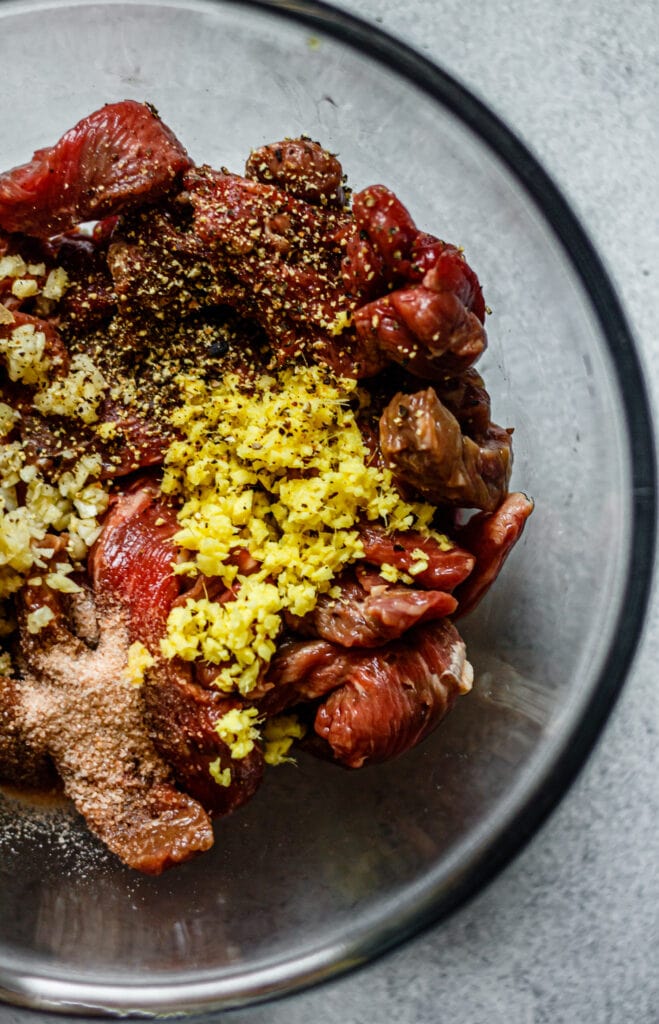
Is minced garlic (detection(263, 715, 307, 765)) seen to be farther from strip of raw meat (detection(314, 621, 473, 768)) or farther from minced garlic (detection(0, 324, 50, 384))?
minced garlic (detection(0, 324, 50, 384))

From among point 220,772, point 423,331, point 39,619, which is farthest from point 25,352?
point 220,772

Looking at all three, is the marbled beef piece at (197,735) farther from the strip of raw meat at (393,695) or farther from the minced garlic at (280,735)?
the strip of raw meat at (393,695)

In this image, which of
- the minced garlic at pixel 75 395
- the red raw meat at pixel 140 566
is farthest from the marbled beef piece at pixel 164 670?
the minced garlic at pixel 75 395

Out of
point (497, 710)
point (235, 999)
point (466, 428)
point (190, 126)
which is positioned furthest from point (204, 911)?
point (190, 126)

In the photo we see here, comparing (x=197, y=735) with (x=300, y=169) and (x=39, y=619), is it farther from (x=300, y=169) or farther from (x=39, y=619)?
(x=300, y=169)

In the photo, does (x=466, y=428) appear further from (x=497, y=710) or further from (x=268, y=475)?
(x=497, y=710)

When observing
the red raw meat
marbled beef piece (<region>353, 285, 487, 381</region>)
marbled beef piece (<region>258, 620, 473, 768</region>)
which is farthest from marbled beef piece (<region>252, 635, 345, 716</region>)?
marbled beef piece (<region>353, 285, 487, 381</region>)
